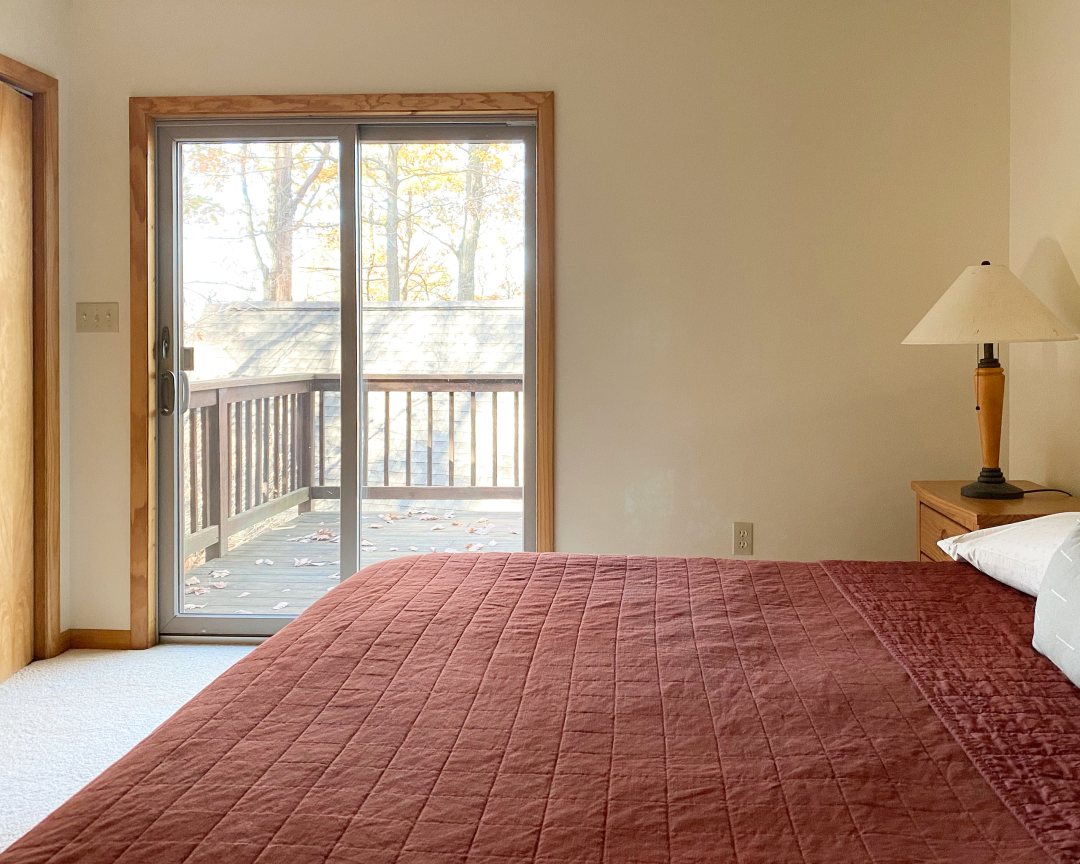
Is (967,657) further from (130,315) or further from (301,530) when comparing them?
(130,315)

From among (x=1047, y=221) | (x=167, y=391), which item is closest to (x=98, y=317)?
(x=167, y=391)

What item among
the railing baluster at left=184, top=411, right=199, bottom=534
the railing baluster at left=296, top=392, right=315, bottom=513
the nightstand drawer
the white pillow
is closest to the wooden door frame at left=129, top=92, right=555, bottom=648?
the railing baluster at left=184, top=411, right=199, bottom=534

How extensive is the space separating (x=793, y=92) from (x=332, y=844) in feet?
9.81

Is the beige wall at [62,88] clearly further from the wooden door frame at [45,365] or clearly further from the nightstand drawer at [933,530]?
the nightstand drawer at [933,530]

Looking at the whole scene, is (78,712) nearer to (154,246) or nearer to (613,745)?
(154,246)

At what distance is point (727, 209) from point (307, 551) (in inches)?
79.4

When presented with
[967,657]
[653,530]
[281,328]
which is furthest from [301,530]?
[967,657]

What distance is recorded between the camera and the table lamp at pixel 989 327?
2531mm

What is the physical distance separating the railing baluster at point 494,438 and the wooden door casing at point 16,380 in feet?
5.43

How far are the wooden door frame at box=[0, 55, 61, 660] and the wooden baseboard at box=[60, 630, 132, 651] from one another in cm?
9

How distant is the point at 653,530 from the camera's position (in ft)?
10.8

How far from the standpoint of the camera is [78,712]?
9.25ft

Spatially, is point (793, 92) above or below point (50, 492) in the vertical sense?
above

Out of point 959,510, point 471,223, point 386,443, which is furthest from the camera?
point 386,443
